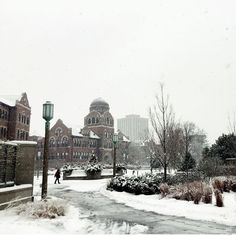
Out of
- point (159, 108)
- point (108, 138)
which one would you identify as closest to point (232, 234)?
point (159, 108)

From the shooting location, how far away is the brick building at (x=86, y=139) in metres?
76.7

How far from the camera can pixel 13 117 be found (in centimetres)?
5234

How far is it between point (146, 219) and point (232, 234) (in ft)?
9.67

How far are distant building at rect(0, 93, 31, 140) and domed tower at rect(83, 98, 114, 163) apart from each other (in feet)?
99.2

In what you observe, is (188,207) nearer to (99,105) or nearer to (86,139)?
(86,139)

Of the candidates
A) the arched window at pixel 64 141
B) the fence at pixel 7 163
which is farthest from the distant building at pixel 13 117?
the fence at pixel 7 163

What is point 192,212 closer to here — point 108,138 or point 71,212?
point 71,212

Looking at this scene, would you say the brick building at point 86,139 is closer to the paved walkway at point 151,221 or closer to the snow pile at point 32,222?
the paved walkway at point 151,221

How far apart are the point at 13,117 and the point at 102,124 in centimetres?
3451

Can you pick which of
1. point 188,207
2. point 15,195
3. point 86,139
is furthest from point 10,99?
point 188,207

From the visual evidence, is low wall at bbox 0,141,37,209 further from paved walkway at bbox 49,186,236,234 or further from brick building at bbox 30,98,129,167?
brick building at bbox 30,98,129,167

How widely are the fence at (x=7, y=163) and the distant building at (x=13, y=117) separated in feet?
129

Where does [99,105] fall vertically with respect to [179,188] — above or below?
above

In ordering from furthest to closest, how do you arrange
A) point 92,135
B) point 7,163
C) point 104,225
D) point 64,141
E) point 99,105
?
point 99,105 < point 92,135 < point 64,141 < point 7,163 < point 104,225
